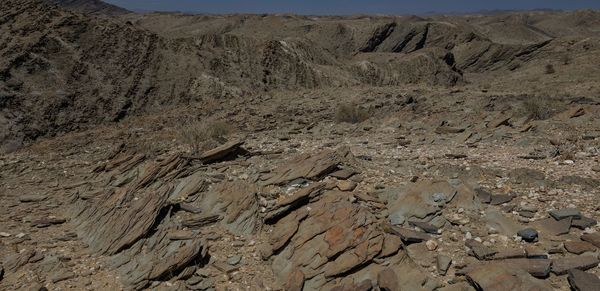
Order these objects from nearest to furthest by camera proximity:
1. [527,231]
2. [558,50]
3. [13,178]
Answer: [527,231], [13,178], [558,50]

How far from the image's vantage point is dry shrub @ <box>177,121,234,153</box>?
1046 cm

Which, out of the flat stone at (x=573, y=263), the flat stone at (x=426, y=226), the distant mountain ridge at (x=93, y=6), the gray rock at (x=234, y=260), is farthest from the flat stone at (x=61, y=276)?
the distant mountain ridge at (x=93, y=6)

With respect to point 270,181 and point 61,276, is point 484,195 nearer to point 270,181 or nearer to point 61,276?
point 270,181

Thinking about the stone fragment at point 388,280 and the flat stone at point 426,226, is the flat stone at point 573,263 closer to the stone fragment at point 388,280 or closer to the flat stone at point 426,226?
the flat stone at point 426,226

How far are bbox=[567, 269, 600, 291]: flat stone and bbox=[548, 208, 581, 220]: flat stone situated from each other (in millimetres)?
1138

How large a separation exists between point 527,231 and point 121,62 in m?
15.4

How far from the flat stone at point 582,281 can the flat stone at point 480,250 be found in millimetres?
782

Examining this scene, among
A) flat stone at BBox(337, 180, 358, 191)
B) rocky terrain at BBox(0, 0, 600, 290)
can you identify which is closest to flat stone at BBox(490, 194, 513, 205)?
rocky terrain at BBox(0, 0, 600, 290)

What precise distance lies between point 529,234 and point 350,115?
806cm

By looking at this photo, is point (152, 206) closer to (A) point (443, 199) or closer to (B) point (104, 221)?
(B) point (104, 221)

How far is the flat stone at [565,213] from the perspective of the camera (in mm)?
5766

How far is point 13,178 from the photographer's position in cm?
1000

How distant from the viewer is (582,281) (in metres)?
4.62

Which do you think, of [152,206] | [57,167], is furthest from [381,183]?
[57,167]
